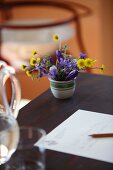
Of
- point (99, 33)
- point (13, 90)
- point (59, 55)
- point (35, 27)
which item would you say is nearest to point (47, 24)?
point (35, 27)

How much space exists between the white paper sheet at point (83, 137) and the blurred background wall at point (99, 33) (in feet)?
5.75

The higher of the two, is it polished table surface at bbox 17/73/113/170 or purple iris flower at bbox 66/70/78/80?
purple iris flower at bbox 66/70/78/80

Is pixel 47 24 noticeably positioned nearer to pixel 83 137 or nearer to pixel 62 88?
pixel 62 88

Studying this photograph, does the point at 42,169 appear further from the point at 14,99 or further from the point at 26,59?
the point at 26,59

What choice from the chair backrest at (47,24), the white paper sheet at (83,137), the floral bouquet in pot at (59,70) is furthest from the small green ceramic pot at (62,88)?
the chair backrest at (47,24)

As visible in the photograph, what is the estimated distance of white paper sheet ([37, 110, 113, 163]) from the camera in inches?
32.6

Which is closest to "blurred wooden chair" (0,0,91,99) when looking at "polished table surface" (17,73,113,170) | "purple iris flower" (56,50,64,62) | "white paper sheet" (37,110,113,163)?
"polished table surface" (17,73,113,170)

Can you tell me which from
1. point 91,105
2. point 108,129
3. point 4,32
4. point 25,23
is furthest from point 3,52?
point 108,129

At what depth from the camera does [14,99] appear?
957 mm

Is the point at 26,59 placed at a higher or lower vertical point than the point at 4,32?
lower

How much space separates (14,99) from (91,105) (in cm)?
26

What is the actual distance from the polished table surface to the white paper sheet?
2cm

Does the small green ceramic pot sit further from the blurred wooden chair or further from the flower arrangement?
the blurred wooden chair

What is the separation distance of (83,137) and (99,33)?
83.2 inches
